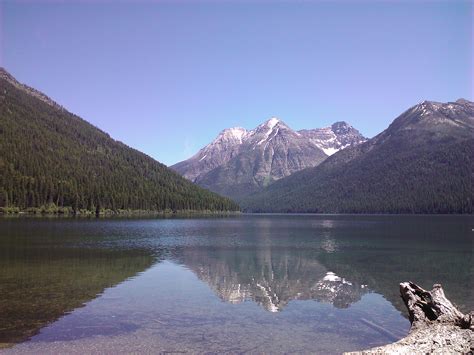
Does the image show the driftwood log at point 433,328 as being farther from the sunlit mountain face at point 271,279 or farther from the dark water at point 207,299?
the sunlit mountain face at point 271,279

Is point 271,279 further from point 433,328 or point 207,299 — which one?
point 433,328

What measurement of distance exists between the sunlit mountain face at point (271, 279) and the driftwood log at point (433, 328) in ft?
46.2

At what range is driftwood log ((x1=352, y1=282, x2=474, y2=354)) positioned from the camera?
1413cm

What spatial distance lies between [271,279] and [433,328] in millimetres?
27477

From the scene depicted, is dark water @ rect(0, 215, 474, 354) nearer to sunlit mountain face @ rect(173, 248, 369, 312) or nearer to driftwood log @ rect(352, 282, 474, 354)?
sunlit mountain face @ rect(173, 248, 369, 312)

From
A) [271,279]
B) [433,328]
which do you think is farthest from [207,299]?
[433,328]

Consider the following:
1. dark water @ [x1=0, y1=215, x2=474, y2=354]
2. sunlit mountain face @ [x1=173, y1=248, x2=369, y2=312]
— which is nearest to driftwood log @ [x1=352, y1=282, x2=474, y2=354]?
dark water @ [x1=0, y1=215, x2=474, y2=354]

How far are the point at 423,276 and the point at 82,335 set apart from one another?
1373 inches

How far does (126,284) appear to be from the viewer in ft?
123

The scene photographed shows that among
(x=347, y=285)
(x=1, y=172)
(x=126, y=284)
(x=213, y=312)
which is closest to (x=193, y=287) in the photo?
(x=126, y=284)

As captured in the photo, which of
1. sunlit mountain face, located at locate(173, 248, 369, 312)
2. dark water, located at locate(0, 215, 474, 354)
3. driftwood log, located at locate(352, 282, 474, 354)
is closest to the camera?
driftwood log, located at locate(352, 282, 474, 354)

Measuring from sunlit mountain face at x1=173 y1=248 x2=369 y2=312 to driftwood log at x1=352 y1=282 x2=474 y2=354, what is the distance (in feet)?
46.2

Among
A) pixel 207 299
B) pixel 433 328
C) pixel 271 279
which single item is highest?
pixel 433 328

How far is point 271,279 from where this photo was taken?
138 ft
